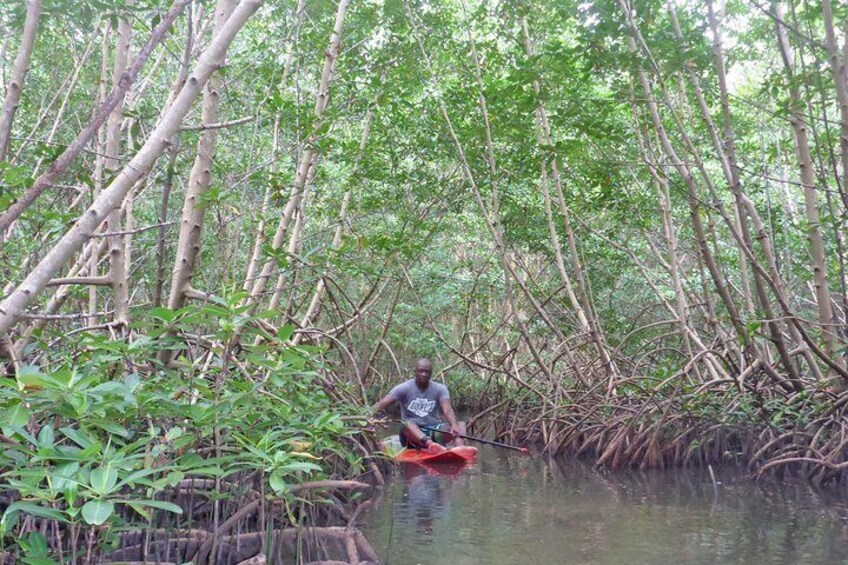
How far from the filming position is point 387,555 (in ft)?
13.3

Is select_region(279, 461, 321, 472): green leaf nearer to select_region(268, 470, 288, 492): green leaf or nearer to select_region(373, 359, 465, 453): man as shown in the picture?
select_region(268, 470, 288, 492): green leaf

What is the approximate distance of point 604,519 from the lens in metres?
5.09

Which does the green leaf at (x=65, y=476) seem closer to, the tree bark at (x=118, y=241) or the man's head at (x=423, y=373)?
the tree bark at (x=118, y=241)

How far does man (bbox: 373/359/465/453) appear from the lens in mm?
8320

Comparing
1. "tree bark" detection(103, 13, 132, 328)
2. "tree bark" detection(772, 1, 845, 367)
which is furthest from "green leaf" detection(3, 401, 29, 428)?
"tree bark" detection(772, 1, 845, 367)

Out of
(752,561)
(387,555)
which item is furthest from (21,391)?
(752,561)

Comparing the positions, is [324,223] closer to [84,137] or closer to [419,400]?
[419,400]

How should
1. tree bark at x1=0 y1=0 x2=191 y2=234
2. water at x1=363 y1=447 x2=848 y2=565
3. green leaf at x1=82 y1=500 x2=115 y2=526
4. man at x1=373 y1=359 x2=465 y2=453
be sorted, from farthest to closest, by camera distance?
1. man at x1=373 y1=359 x2=465 y2=453
2. water at x1=363 y1=447 x2=848 y2=565
3. green leaf at x1=82 y1=500 x2=115 y2=526
4. tree bark at x1=0 y1=0 x2=191 y2=234

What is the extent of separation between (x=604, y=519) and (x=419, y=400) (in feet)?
12.1

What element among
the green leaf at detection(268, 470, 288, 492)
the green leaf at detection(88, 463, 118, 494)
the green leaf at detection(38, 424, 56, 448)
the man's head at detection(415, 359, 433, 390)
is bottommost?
the green leaf at detection(268, 470, 288, 492)

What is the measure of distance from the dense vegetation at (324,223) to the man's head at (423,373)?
0.67 m

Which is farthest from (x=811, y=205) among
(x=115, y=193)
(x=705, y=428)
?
(x=115, y=193)

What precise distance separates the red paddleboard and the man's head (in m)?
1.02

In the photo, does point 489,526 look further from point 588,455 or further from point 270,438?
point 588,455
